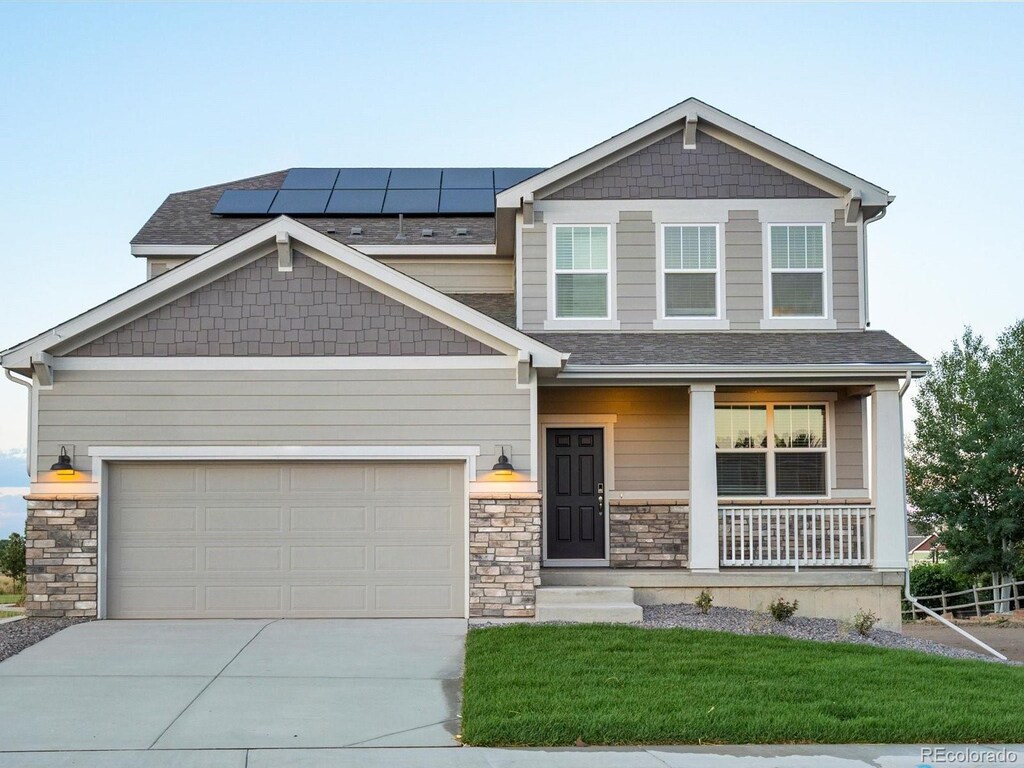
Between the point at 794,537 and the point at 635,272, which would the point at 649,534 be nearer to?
the point at 794,537

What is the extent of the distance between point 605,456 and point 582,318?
189 centimetres

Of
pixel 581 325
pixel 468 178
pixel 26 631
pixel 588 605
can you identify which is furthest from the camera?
pixel 468 178

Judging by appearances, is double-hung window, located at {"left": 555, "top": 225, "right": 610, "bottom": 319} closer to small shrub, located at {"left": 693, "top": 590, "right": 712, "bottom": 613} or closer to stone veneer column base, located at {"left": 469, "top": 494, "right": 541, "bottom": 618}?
stone veneer column base, located at {"left": 469, "top": 494, "right": 541, "bottom": 618}

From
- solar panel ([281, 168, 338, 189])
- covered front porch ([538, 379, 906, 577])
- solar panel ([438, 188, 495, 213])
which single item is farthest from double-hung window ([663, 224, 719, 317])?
solar panel ([281, 168, 338, 189])

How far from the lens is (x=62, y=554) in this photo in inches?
452

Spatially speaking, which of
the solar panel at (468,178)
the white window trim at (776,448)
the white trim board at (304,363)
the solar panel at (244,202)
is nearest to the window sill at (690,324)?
the white window trim at (776,448)

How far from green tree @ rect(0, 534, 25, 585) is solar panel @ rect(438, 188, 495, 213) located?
9.31 meters

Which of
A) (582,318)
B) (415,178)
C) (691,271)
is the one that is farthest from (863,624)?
(415,178)

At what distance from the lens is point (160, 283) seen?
11492mm

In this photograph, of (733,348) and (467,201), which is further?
(467,201)

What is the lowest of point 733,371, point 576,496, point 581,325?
point 576,496

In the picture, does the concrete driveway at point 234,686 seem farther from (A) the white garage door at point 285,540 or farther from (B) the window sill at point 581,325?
(B) the window sill at point 581,325

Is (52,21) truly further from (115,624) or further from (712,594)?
(712,594)

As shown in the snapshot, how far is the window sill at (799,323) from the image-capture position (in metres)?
13.6
